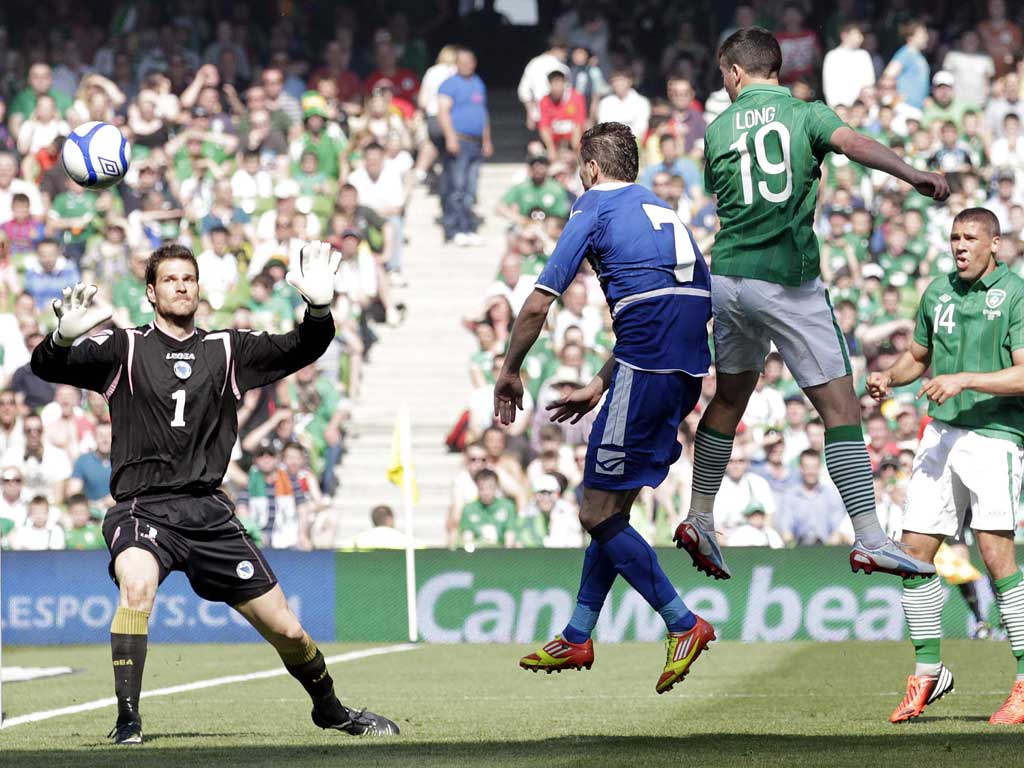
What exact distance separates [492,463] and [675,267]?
10.1m

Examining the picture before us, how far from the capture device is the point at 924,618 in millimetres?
9188

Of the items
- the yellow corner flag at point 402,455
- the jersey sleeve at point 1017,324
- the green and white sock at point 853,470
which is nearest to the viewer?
the green and white sock at point 853,470

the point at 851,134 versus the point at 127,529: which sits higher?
the point at 851,134

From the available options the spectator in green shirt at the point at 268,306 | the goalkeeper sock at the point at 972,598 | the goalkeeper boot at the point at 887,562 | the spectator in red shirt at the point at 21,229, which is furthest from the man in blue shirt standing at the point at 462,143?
the goalkeeper boot at the point at 887,562

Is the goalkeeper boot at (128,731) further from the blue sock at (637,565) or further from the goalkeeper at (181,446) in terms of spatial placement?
Result: the blue sock at (637,565)

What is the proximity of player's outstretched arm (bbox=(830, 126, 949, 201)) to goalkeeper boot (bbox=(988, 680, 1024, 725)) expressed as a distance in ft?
8.91

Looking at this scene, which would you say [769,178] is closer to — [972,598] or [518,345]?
[518,345]

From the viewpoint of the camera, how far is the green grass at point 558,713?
24.3 feet

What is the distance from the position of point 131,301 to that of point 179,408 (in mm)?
12419

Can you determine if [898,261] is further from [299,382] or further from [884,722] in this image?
[884,722]

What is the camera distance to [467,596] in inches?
659

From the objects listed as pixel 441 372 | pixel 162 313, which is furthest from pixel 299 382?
pixel 162 313

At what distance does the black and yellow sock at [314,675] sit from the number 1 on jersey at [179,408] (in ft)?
3.74

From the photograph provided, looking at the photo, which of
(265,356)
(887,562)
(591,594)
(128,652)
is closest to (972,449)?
(887,562)
